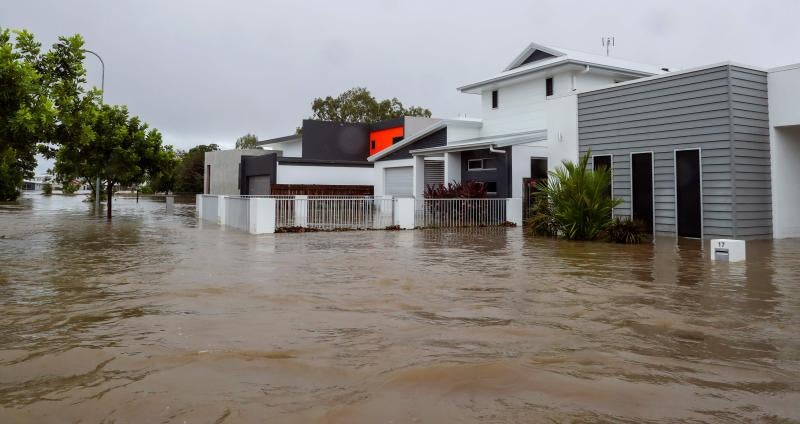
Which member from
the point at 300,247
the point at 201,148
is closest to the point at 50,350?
the point at 300,247

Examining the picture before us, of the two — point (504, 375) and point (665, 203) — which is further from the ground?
point (665, 203)

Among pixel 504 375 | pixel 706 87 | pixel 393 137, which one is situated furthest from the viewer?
pixel 393 137

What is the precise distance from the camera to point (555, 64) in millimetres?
24000

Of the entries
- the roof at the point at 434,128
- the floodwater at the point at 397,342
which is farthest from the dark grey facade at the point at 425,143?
the floodwater at the point at 397,342

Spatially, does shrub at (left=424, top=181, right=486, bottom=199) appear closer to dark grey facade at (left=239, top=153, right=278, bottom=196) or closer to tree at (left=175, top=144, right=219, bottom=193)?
dark grey facade at (left=239, top=153, right=278, bottom=196)

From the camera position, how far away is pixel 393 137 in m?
40.9

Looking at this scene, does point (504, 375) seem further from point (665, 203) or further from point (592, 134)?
point (592, 134)

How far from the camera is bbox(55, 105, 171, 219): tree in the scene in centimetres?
2408

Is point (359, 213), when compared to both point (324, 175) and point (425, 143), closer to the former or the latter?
point (425, 143)

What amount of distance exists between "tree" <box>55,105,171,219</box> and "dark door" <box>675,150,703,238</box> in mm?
20021

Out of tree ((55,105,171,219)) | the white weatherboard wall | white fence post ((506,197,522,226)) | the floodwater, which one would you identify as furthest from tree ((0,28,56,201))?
the white weatherboard wall

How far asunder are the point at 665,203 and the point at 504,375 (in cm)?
1371

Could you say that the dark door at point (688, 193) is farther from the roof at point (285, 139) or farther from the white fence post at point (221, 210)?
the roof at point (285, 139)

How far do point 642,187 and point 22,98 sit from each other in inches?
599
